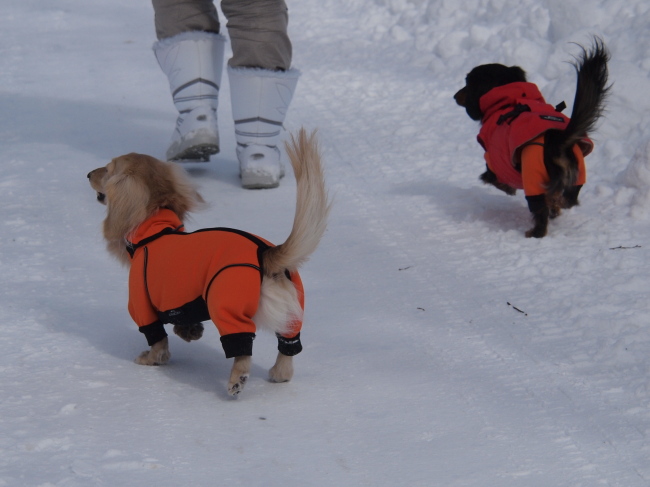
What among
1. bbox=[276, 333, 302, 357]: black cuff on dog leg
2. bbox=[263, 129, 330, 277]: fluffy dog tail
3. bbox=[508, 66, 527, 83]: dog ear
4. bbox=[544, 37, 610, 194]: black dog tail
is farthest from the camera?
bbox=[508, 66, 527, 83]: dog ear

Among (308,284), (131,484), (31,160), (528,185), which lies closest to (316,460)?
(131,484)

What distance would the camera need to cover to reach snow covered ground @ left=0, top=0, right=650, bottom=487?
7.13ft

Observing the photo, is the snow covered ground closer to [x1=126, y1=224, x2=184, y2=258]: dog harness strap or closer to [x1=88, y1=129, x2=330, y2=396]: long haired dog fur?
[x1=88, y1=129, x2=330, y2=396]: long haired dog fur

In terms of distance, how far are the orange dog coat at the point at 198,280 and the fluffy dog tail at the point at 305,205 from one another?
11cm

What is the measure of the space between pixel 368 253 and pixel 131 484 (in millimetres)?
1999

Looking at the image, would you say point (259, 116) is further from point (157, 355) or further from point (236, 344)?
point (236, 344)

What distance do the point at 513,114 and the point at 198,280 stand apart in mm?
2072

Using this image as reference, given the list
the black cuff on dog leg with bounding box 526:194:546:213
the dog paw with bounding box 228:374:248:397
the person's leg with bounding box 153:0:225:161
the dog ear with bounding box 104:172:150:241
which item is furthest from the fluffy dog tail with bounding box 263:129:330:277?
the person's leg with bounding box 153:0:225:161

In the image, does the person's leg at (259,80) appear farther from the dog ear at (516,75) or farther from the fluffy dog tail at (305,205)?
the fluffy dog tail at (305,205)

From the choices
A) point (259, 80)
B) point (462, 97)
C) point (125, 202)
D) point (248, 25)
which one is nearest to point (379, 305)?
point (125, 202)

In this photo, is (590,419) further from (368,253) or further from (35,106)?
(35,106)

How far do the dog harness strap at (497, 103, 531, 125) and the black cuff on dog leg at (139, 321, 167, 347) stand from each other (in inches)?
81.8

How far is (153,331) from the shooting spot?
9.09 ft

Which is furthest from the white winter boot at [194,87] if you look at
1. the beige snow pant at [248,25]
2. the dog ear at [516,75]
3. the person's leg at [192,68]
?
the dog ear at [516,75]
